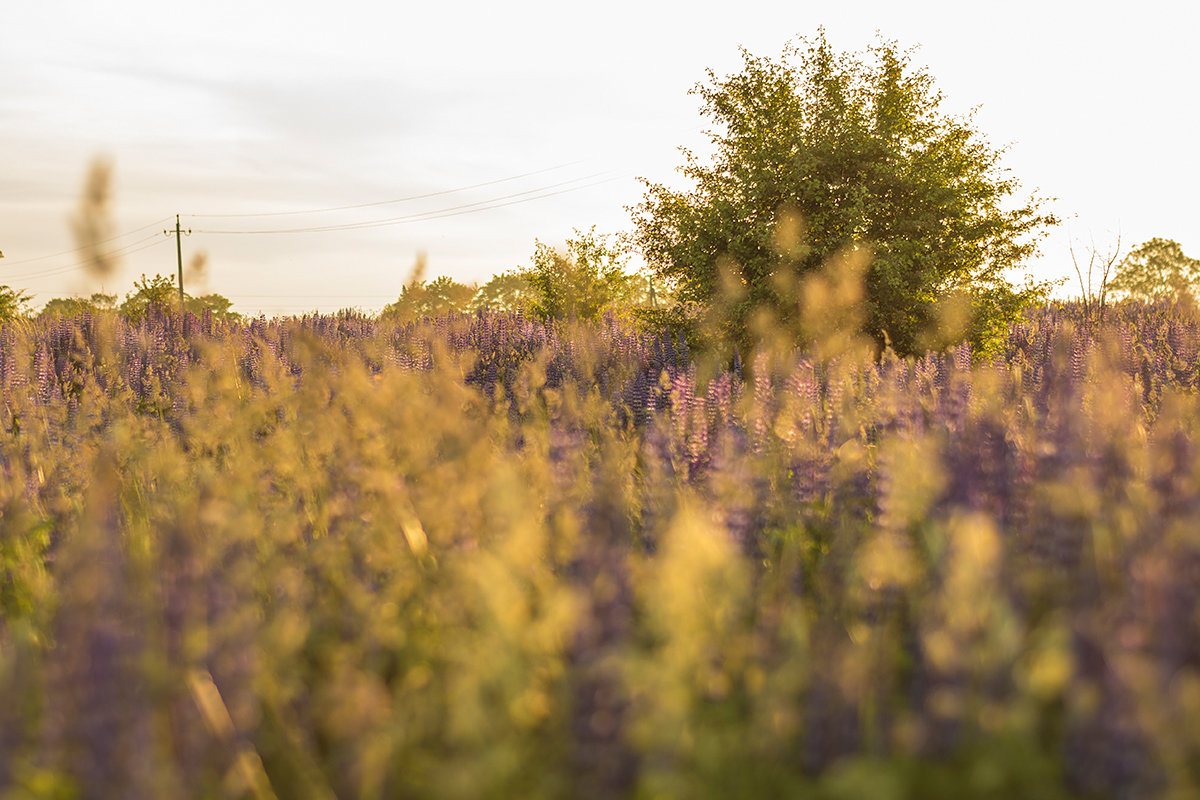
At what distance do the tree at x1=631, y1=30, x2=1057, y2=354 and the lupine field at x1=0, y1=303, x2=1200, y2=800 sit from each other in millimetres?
5878

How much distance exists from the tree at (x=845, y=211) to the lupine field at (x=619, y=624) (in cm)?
588

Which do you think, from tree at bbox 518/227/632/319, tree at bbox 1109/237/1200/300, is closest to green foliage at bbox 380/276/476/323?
tree at bbox 518/227/632/319

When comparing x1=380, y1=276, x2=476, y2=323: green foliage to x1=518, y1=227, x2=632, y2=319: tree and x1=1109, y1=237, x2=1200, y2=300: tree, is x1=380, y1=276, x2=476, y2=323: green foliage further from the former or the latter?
x1=1109, y1=237, x2=1200, y2=300: tree

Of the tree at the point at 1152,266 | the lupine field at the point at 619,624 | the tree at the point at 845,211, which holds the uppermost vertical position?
the tree at the point at 1152,266

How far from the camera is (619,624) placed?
1557 mm

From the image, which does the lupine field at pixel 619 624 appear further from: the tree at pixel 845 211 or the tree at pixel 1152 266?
the tree at pixel 1152 266

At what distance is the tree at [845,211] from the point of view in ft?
30.1

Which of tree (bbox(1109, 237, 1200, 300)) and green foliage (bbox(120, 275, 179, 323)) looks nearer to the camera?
green foliage (bbox(120, 275, 179, 323))

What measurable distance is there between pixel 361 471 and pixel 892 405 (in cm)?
239

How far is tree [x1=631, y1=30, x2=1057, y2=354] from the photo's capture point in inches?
361

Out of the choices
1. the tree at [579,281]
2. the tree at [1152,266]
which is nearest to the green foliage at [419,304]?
the tree at [579,281]

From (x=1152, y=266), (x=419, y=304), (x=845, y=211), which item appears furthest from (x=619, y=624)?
(x=1152, y=266)

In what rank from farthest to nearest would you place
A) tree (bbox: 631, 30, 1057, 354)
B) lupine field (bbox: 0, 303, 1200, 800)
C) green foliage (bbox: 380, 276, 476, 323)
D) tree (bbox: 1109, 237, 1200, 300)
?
tree (bbox: 1109, 237, 1200, 300) < green foliage (bbox: 380, 276, 476, 323) < tree (bbox: 631, 30, 1057, 354) < lupine field (bbox: 0, 303, 1200, 800)

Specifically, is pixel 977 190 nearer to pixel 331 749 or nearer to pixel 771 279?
pixel 771 279
